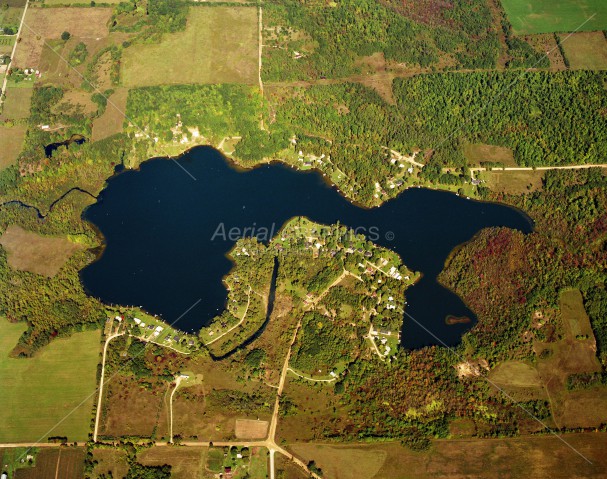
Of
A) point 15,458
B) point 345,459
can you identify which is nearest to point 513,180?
point 345,459

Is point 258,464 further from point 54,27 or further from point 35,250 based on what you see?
point 54,27

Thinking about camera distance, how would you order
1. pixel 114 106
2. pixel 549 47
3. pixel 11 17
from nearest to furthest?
1. pixel 114 106
2. pixel 549 47
3. pixel 11 17

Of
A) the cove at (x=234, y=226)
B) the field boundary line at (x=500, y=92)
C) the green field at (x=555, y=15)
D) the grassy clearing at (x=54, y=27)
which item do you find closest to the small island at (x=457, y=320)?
the cove at (x=234, y=226)

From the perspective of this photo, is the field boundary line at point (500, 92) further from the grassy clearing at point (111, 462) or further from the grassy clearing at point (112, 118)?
the grassy clearing at point (111, 462)

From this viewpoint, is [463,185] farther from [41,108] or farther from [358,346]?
[41,108]

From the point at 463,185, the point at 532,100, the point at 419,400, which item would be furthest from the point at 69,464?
the point at 532,100

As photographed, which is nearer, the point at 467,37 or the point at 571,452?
the point at 571,452

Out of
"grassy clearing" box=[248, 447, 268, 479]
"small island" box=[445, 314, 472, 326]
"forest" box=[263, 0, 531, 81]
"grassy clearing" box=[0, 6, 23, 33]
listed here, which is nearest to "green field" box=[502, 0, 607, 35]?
"forest" box=[263, 0, 531, 81]
